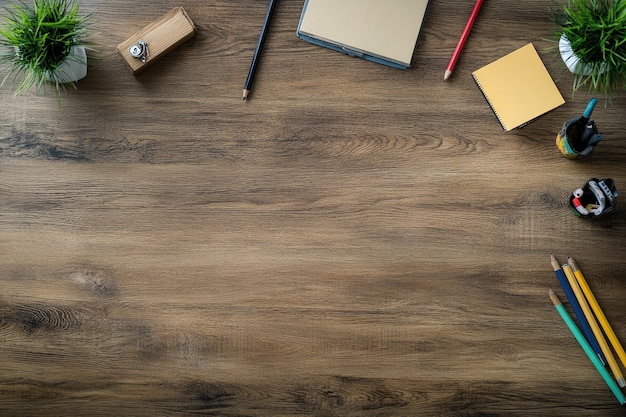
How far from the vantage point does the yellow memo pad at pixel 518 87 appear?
1214 mm

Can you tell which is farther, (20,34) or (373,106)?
(373,106)

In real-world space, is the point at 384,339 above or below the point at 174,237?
below

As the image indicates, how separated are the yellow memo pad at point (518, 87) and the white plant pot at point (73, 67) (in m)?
0.80

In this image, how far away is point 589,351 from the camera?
3.92 feet

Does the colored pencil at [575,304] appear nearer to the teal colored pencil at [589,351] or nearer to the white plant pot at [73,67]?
the teal colored pencil at [589,351]

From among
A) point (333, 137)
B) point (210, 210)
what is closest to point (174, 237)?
point (210, 210)

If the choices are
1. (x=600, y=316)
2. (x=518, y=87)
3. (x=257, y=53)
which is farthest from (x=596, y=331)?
(x=257, y=53)

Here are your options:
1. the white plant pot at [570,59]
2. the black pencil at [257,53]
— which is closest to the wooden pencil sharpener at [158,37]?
the black pencil at [257,53]

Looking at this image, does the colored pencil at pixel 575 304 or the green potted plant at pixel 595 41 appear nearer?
the green potted plant at pixel 595 41

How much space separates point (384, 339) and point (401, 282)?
0.12 metres

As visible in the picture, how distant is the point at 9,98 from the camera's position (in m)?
1.28

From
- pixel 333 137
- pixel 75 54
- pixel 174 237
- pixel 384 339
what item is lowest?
pixel 384 339

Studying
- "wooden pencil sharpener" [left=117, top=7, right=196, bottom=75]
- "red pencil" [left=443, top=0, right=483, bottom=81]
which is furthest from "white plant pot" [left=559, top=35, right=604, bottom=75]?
"wooden pencil sharpener" [left=117, top=7, right=196, bottom=75]

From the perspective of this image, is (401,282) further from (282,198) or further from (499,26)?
(499,26)
